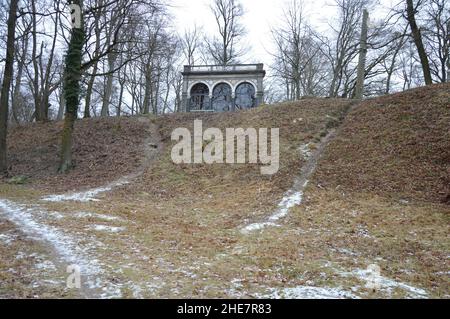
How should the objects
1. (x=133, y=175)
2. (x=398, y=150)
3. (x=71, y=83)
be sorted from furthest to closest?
1. (x=71, y=83)
2. (x=133, y=175)
3. (x=398, y=150)

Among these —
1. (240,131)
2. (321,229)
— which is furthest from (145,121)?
(321,229)

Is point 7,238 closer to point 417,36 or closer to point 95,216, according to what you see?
point 95,216

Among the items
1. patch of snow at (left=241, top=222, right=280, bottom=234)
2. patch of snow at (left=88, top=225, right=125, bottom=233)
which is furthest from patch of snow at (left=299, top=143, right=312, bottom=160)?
patch of snow at (left=88, top=225, right=125, bottom=233)

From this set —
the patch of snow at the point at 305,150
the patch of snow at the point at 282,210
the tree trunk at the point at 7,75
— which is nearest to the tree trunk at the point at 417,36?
the patch of snow at the point at 305,150

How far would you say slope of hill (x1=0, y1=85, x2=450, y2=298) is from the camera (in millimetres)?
5422

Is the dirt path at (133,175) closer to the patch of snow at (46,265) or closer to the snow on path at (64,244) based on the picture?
the snow on path at (64,244)

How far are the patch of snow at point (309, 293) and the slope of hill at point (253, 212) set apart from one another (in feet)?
0.10

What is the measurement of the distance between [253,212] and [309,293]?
5.38 m

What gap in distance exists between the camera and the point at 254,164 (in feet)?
49.3

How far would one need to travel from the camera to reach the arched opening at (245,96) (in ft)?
117

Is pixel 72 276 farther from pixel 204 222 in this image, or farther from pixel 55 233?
pixel 204 222

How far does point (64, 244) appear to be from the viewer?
22.1 feet

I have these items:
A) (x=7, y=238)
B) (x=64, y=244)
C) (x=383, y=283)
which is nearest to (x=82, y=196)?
(x=7, y=238)

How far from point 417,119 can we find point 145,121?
16.1 metres
